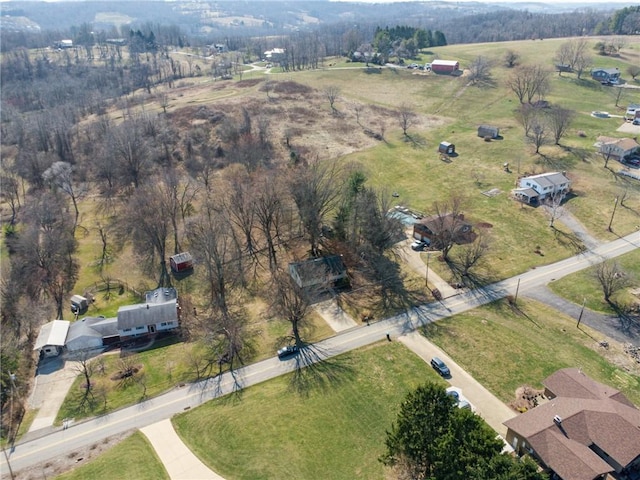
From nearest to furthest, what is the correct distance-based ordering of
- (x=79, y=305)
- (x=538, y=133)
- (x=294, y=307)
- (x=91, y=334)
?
1. (x=294, y=307)
2. (x=91, y=334)
3. (x=79, y=305)
4. (x=538, y=133)

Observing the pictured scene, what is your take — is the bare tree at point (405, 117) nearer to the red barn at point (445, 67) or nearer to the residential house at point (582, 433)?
the red barn at point (445, 67)

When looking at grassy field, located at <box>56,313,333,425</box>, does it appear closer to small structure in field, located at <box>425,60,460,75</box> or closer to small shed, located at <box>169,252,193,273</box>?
small shed, located at <box>169,252,193,273</box>

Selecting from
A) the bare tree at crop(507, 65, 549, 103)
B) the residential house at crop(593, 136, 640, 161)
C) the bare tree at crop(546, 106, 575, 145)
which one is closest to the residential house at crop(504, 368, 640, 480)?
the residential house at crop(593, 136, 640, 161)

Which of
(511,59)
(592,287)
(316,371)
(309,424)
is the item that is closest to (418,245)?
(592,287)

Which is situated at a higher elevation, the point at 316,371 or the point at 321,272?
the point at 321,272

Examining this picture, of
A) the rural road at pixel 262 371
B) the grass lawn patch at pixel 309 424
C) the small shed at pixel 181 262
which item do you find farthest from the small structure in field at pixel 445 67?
the grass lawn patch at pixel 309 424

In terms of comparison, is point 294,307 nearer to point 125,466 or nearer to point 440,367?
point 440,367
